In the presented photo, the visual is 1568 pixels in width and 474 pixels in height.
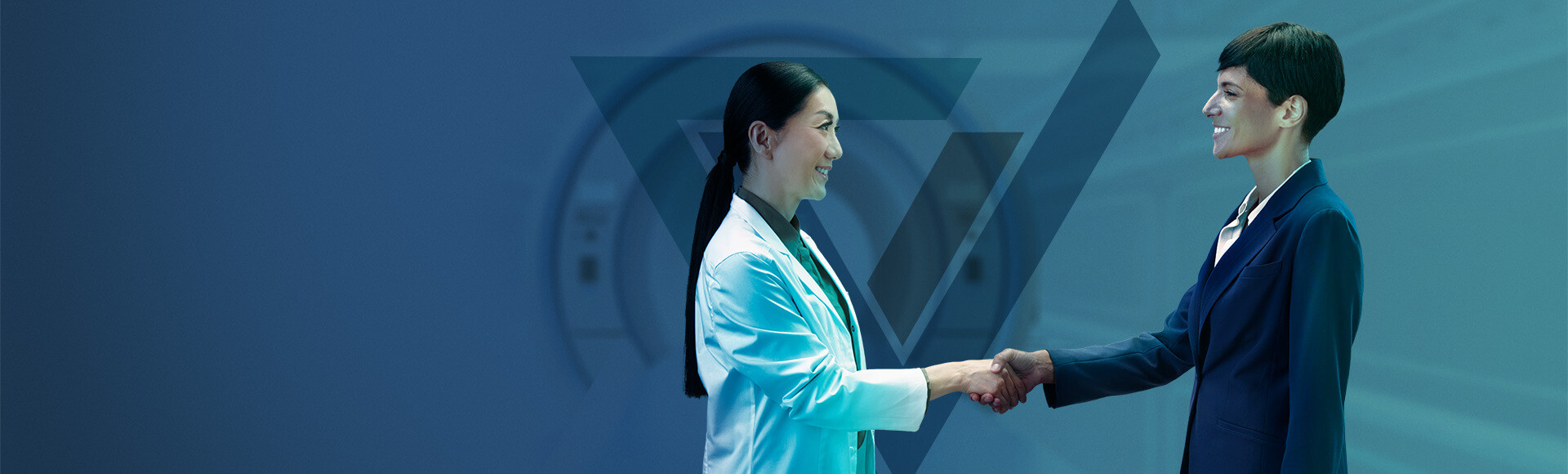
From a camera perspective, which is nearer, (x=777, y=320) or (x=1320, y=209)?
(x=1320, y=209)

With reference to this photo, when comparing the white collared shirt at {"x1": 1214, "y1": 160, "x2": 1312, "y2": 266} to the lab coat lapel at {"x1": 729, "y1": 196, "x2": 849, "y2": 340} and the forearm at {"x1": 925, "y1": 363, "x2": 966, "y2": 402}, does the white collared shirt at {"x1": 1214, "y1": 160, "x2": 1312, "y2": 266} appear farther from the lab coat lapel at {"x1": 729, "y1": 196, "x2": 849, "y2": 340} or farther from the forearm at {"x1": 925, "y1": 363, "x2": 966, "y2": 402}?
the lab coat lapel at {"x1": 729, "y1": 196, "x2": 849, "y2": 340}

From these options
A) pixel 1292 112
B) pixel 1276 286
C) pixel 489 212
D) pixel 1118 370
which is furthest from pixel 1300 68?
pixel 489 212

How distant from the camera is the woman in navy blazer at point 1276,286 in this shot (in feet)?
4.00

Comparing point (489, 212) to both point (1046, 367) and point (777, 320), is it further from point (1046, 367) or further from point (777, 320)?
point (1046, 367)

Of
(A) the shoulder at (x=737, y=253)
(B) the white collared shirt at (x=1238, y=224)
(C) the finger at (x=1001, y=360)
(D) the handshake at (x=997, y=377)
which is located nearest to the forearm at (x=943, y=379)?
(D) the handshake at (x=997, y=377)

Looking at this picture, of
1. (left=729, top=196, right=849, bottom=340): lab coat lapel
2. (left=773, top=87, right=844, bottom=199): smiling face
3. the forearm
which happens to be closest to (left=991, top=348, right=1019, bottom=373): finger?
the forearm

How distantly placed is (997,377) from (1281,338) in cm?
58

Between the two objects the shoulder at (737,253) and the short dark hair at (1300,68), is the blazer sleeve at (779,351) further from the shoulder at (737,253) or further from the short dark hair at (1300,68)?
the short dark hair at (1300,68)

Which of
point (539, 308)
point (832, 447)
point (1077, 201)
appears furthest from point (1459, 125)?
point (539, 308)

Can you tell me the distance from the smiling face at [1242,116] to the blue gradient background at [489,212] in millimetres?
1062

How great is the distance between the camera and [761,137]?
59.8 inches

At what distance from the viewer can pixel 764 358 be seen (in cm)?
139

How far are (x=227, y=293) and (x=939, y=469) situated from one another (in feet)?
6.63

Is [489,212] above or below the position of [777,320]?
above
